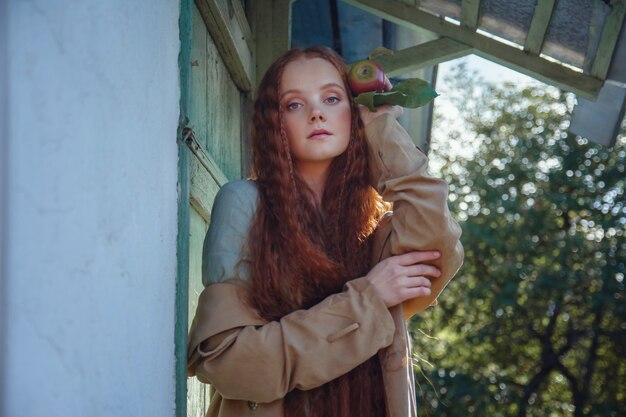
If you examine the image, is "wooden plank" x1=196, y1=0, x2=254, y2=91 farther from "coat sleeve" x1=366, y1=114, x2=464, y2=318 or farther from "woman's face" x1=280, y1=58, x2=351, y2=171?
"coat sleeve" x1=366, y1=114, x2=464, y2=318

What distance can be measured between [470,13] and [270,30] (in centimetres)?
83

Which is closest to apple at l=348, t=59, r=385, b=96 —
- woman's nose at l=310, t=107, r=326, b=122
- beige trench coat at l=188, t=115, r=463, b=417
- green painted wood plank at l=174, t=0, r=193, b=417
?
woman's nose at l=310, t=107, r=326, b=122

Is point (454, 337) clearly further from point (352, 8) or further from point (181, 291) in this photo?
point (181, 291)

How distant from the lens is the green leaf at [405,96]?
9.14 ft

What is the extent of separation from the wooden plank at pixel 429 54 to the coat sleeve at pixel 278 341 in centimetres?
202

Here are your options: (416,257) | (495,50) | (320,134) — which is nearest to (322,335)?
(416,257)

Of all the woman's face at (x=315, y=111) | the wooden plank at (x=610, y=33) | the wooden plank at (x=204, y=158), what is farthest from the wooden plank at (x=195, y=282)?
the wooden plank at (x=610, y=33)

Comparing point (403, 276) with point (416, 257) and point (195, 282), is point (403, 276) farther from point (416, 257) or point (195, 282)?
point (195, 282)

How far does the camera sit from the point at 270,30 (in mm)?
4320

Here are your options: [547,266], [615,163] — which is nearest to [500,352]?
[547,266]

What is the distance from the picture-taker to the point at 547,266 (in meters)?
12.1

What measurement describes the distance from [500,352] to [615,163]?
2791 millimetres

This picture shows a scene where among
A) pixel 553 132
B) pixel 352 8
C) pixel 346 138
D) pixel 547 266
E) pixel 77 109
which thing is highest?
pixel 77 109

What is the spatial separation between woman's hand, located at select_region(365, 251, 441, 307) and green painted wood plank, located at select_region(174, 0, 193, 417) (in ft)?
1.59
